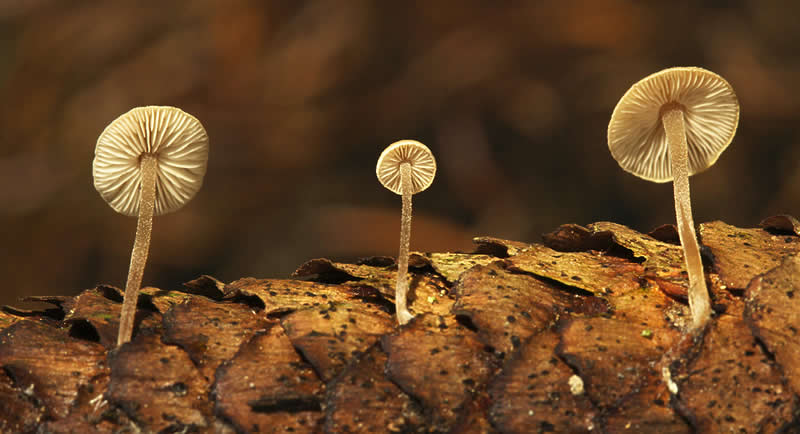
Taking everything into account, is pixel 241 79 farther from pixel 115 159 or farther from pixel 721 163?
pixel 721 163

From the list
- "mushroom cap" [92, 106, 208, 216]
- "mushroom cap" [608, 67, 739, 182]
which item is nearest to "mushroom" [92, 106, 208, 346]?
"mushroom cap" [92, 106, 208, 216]

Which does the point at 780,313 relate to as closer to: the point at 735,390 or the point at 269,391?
the point at 735,390

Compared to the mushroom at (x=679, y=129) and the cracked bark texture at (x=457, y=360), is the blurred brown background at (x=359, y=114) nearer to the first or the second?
the mushroom at (x=679, y=129)

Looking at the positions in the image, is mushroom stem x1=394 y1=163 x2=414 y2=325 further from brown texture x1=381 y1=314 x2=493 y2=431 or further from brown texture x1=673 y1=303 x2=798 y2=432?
brown texture x1=673 y1=303 x2=798 y2=432

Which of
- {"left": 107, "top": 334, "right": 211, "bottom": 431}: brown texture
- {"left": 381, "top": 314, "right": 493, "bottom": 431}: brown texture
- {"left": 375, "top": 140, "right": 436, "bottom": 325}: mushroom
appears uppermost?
{"left": 375, "top": 140, "right": 436, "bottom": 325}: mushroom

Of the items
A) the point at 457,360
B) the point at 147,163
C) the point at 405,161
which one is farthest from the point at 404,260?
the point at 147,163

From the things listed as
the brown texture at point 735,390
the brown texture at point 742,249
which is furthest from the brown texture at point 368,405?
the brown texture at point 742,249
